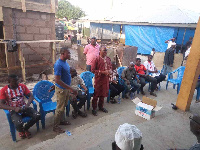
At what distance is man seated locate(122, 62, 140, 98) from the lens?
5.20 m

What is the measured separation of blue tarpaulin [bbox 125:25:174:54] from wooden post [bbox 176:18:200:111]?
10.2 metres

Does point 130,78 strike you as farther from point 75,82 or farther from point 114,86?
point 75,82

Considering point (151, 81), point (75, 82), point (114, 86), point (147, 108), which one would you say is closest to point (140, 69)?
point (151, 81)

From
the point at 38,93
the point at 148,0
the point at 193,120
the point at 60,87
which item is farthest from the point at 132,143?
the point at 148,0

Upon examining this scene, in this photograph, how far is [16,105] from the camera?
10.7 feet

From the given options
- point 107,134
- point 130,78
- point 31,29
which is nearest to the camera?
point 107,134

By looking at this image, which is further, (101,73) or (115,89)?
(115,89)

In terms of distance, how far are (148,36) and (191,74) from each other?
11.0 metres

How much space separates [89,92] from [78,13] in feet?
132

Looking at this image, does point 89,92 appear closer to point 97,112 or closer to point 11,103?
point 97,112

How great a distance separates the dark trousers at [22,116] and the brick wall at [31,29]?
384cm

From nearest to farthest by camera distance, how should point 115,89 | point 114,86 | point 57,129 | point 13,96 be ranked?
point 13,96, point 57,129, point 115,89, point 114,86

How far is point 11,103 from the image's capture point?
10.6 feet

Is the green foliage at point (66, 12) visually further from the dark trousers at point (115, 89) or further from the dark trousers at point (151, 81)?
the dark trousers at point (115, 89)
